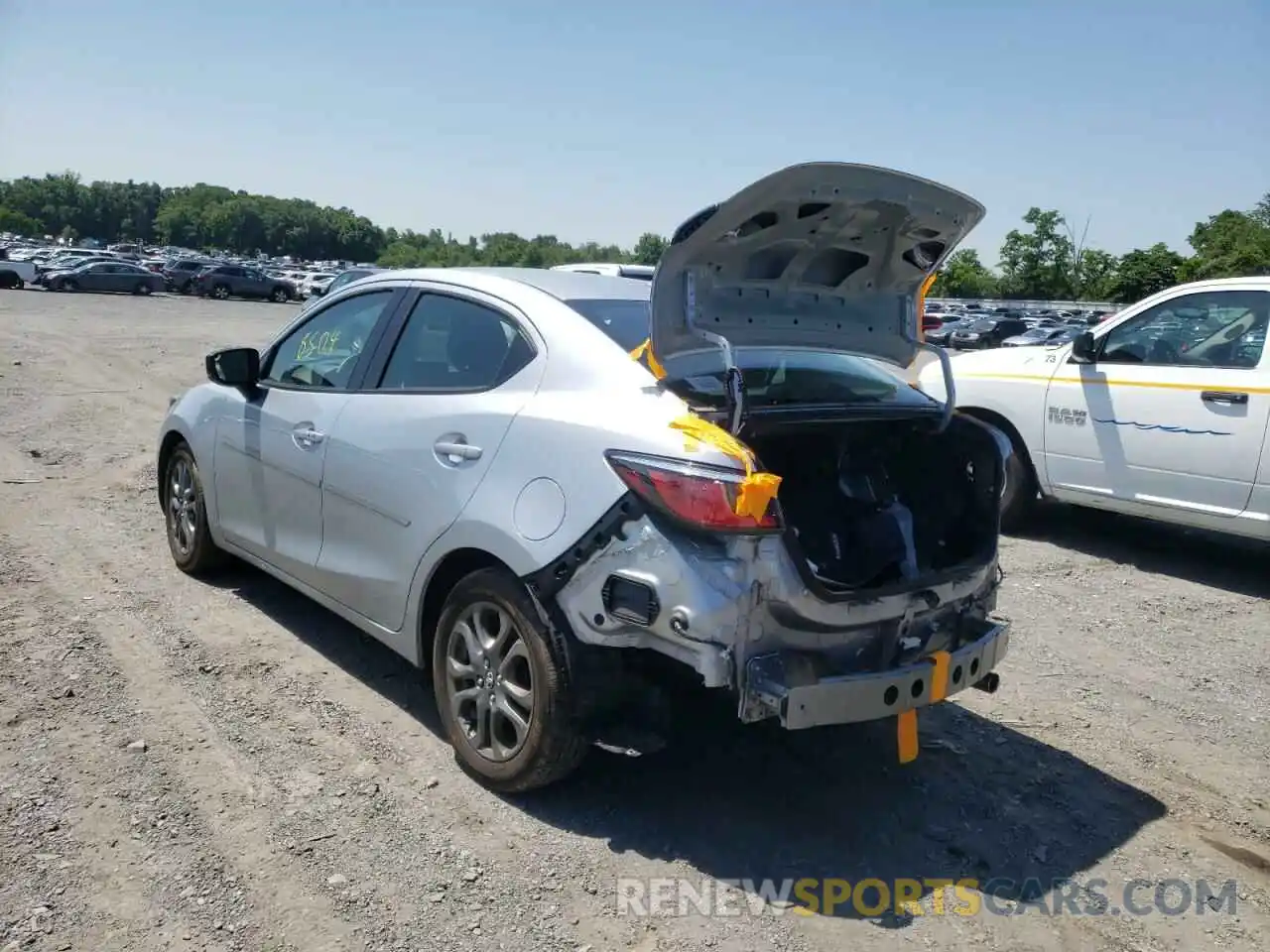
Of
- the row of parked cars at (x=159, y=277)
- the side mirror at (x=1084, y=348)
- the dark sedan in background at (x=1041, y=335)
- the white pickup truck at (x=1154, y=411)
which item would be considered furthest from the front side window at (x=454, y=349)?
the row of parked cars at (x=159, y=277)

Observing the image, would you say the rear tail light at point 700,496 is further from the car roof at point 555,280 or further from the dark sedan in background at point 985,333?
the dark sedan in background at point 985,333

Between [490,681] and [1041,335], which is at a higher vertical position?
[1041,335]

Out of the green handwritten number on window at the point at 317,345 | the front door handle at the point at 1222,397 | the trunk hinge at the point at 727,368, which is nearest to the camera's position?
the trunk hinge at the point at 727,368

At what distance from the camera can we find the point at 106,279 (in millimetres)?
45344

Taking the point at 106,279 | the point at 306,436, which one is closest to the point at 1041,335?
the point at 106,279

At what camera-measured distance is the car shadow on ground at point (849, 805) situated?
341 centimetres

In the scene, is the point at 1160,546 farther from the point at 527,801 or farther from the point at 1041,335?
the point at 1041,335

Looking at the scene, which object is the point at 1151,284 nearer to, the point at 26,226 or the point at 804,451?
the point at 804,451

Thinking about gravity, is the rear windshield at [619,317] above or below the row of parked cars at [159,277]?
above

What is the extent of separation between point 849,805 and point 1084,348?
471cm

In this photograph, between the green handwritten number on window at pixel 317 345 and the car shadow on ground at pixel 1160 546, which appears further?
the car shadow on ground at pixel 1160 546

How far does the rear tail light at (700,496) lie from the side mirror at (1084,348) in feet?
16.5

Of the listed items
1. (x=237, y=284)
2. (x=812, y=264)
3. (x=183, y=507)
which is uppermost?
(x=812, y=264)

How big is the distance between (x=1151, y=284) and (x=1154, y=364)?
75.8m
